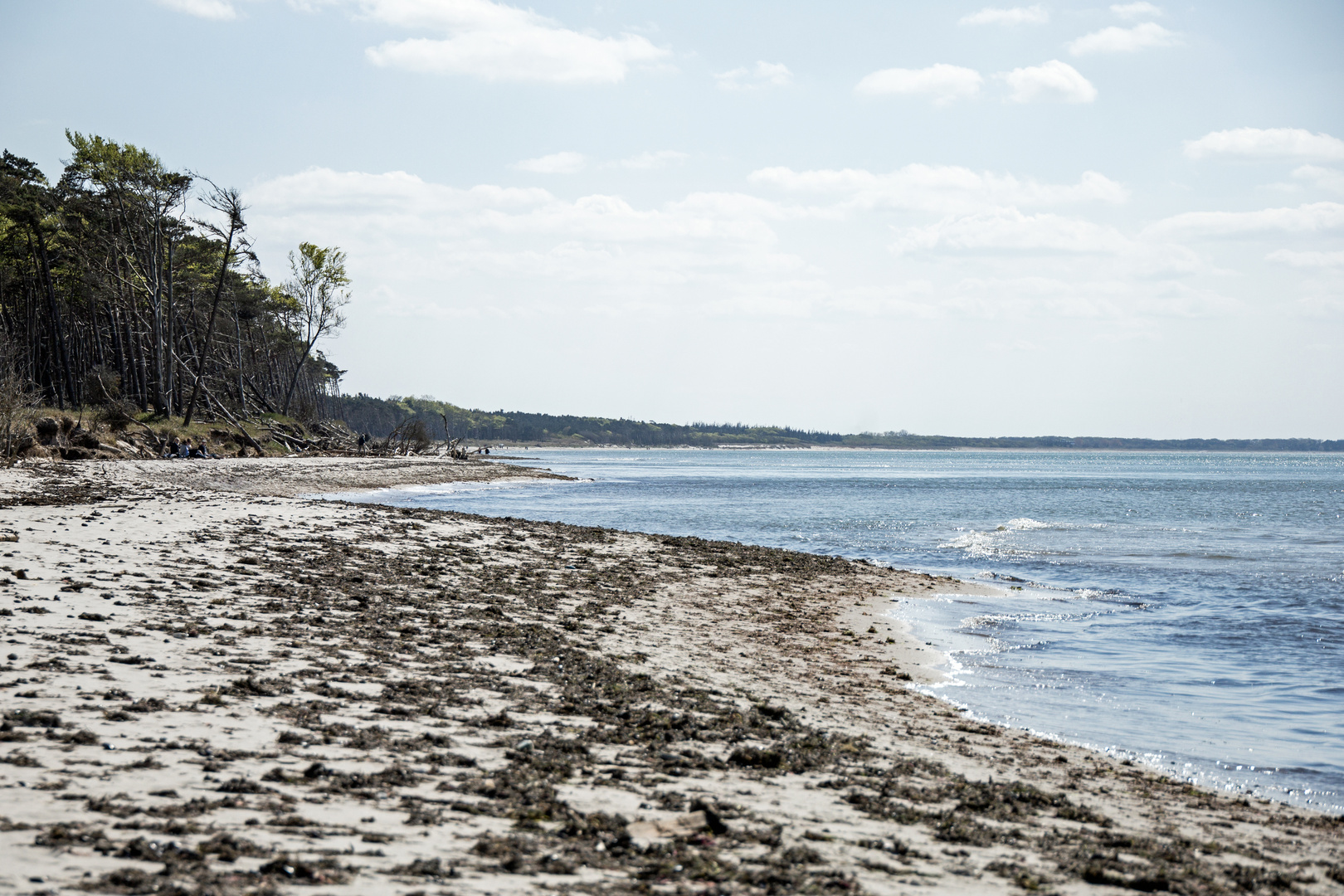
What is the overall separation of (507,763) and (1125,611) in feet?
50.4

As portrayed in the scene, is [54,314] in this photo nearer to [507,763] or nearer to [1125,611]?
[1125,611]

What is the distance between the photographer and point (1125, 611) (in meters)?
18.1

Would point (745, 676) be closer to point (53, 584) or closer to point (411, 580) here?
point (411, 580)

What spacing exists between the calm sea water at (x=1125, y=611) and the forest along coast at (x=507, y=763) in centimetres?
125

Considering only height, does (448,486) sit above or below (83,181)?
below

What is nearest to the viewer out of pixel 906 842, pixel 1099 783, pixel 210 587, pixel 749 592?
pixel 906 842

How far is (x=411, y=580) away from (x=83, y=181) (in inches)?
1991

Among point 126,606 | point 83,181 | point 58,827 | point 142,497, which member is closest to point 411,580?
point 126,606

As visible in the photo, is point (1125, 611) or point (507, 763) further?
point (1125, 611)

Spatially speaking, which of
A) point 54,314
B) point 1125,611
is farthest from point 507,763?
point 54,314

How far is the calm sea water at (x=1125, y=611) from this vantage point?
977 centimetres

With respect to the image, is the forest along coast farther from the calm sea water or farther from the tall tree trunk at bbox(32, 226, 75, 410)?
the tall tree trunk at bbox(32, 226, 75, 410)

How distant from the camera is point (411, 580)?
48.9 feet

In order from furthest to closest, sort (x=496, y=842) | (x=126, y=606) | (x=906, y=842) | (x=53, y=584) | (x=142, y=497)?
1. (x=142, y=497)
2. (x=53, y=584)
3. (x=126, y=606)
4. (x=906, y=842)
5. (x=496, y=842)
